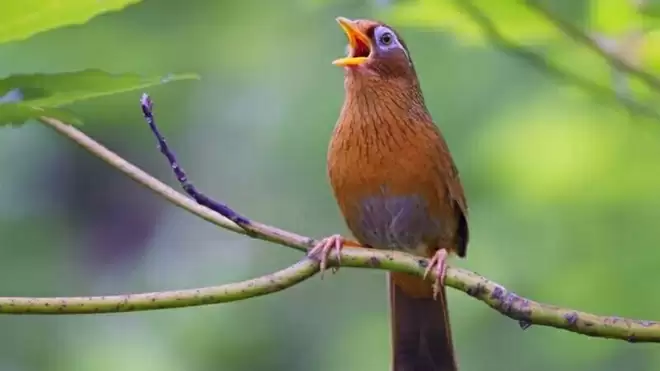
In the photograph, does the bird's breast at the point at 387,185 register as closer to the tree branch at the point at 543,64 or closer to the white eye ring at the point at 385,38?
the white eye ring at the point at 385,38

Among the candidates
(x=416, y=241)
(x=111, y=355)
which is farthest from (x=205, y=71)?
(x=416, y=241)

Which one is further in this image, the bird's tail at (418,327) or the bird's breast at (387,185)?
the bird's tail at (418,327)

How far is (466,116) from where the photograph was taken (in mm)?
4645

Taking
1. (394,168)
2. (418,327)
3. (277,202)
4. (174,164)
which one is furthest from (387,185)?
(277,202)

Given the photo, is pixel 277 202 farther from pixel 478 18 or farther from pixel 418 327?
pixel 478 18

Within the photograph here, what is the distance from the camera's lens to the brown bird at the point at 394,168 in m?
2.54

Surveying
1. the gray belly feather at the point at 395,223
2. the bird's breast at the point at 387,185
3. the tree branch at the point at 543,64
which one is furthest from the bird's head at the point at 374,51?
the tree branch at the point at 543,64

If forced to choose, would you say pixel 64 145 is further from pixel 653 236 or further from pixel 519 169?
pixel 653 236

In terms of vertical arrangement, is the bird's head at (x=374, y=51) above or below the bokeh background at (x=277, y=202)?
below

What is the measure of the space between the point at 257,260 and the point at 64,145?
136 centimetres

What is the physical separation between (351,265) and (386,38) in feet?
3.87

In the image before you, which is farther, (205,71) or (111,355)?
(205,71)

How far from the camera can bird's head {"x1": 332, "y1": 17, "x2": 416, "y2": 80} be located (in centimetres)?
257

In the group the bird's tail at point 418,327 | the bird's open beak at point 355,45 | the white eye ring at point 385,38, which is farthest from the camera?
the bird's tail at point 418,327
